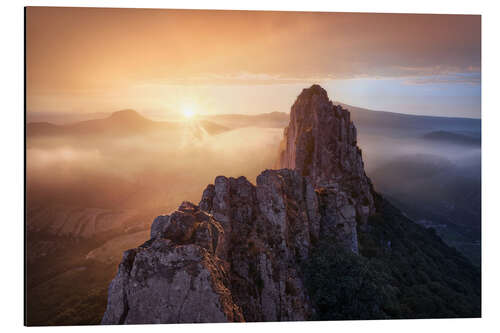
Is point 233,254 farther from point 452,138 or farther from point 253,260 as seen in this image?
point 452,138

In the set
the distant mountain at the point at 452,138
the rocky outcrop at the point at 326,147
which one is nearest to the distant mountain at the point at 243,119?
the rocky outcrop at the point at 326,147

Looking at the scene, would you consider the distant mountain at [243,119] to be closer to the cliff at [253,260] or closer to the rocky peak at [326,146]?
the cliff at [253,260]

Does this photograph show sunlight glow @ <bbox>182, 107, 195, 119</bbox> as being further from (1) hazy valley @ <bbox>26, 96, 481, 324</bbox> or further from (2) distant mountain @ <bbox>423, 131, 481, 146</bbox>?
(2) distant mountain @ <bbox>423, 131, 481, 146</bbox>

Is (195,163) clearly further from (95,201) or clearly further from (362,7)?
(362,7)

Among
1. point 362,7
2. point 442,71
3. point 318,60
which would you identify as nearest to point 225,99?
point 318,60

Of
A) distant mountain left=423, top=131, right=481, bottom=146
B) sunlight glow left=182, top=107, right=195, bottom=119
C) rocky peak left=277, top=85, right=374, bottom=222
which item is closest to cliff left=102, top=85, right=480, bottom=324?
rocky peak left=277, top=85, right=374, bottom=222

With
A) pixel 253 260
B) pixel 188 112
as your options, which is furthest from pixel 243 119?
pixel 253 260
